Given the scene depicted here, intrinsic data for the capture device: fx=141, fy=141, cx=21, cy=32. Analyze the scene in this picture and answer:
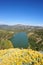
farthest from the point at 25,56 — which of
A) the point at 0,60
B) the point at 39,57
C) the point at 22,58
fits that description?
the point at 0,60

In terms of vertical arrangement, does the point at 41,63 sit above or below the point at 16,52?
below

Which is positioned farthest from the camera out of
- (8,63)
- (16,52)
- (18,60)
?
(16,52)

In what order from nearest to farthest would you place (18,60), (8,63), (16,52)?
(8,63) < (18,60) < (16,52)

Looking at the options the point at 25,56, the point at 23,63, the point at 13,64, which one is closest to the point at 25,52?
the point at 25,56

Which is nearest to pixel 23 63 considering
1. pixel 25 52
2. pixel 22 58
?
pixel 22 58

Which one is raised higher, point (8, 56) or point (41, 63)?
point (8, 56)

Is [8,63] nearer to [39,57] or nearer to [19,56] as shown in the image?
[19,56]

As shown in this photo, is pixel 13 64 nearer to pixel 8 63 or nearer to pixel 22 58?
pixel 8 63

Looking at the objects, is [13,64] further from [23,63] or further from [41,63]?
[41,63]

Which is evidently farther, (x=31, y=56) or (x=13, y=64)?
(x=31, y=56)

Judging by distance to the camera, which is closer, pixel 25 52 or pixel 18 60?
pixel 18 60
